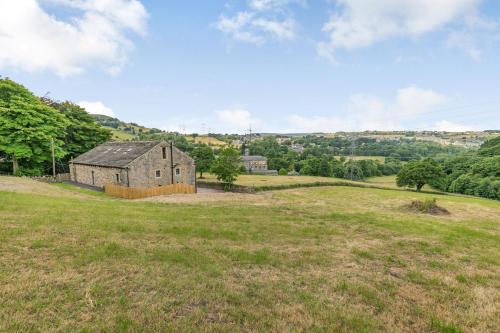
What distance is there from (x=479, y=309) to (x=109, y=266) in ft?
29.9

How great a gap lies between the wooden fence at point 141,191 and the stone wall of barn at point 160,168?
6.24 ft

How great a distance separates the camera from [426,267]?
353 inches

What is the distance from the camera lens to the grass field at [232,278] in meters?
5.39

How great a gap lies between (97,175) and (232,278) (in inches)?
1429

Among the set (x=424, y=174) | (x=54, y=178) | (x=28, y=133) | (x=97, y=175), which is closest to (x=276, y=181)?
(x=424, y=174)

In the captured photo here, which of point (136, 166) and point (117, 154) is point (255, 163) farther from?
point (136, 166)

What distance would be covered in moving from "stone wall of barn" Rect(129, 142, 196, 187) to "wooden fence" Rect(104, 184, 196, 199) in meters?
1.90

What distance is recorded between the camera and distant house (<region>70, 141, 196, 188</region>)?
110 ft

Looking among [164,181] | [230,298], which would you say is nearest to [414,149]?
[164,181]

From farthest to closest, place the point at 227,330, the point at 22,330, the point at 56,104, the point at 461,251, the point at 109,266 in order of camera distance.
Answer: the point at 56,104 → the point at 461,251 → the point at 109,266 → the point at 227,330 → the point at 22,330

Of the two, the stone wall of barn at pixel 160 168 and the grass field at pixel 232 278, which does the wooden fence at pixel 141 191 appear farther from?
the grass field at pixel 232 278

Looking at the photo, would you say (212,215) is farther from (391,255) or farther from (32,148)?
(32,148)

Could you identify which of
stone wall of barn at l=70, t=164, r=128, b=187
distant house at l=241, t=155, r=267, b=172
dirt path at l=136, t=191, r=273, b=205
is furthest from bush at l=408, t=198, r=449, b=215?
distant house at l=241, t=155, r=267, b=172

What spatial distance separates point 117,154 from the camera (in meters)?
37.8
